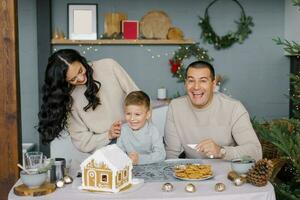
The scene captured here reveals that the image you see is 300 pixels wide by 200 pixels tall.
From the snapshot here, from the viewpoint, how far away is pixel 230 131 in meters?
2.62

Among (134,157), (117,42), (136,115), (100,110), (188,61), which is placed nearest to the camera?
(134,157)

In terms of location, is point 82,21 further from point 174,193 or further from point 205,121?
point 174,193

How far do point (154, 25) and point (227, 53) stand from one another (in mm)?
897

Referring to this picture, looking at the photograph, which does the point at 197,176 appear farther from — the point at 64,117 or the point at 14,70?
the point at 14,70

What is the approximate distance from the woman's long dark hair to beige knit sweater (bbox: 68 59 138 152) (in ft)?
0.14

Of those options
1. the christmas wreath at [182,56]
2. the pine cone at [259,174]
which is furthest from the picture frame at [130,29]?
the pine cone at [259,174]

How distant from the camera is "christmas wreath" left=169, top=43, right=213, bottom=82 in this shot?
5.03 m

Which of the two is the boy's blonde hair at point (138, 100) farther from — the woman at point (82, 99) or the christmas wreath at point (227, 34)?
the christmas wreath at point (227, 34)

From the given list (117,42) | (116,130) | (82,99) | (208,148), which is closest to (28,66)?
(117,42)

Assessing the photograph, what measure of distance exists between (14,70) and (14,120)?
0.27 m

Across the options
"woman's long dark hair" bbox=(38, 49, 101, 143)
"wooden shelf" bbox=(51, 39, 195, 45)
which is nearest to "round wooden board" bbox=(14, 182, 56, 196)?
"woman's long dark hair" bbox=(38, 49, 101, 143)

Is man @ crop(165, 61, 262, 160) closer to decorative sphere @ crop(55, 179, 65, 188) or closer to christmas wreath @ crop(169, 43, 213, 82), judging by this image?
decorative sphere @ crop(55, 179, 65, 188)

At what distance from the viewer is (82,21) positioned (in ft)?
16.1

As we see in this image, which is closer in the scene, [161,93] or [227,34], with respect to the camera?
[161,93]
